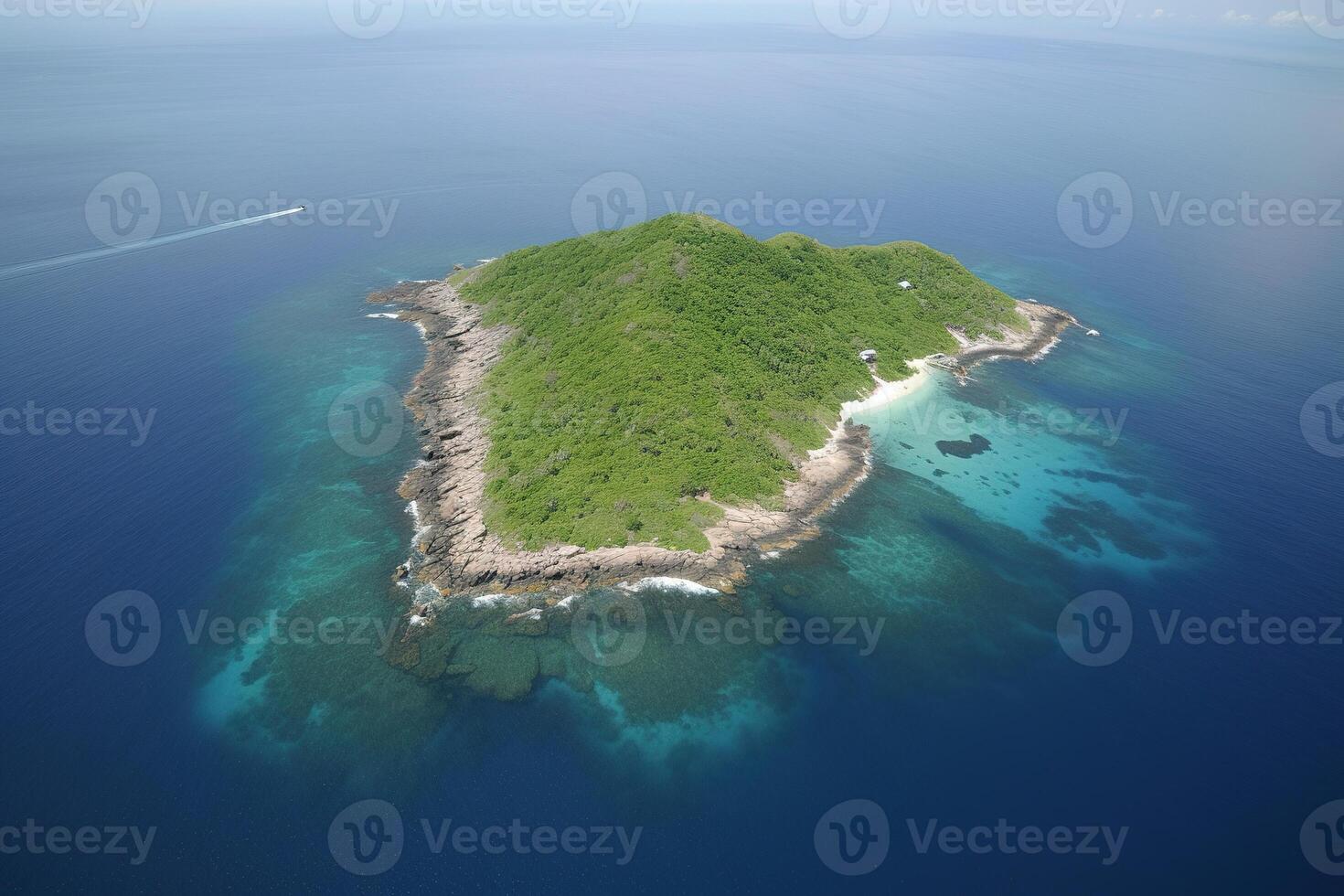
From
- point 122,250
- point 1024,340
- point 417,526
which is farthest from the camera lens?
point 122,250

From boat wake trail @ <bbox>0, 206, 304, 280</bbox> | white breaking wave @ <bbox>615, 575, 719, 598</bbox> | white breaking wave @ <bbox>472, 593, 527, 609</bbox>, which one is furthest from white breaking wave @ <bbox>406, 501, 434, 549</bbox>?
boat wake trail @ <bbox>0, 206, 304, 280</bbox>

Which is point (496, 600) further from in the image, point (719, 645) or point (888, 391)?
point (888, 391)

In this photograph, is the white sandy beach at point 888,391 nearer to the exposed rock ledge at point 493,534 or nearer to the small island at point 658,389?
the small island at point 658,389

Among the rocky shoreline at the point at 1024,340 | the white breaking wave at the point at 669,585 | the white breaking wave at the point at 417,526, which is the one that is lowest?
the white breaking wave at the point at 417,526

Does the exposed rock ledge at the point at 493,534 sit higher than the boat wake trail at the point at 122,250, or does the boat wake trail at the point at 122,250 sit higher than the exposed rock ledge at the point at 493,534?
the boat wake trail at the point at 122,250

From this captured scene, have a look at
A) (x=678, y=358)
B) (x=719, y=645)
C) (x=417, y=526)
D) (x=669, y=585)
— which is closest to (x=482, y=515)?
(x=417, y=526)

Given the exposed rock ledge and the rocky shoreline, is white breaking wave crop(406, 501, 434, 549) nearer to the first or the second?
the exposed rock ledge

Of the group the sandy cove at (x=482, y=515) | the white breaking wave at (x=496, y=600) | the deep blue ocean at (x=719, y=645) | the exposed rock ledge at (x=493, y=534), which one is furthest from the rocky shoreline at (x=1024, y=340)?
the white breaking wave at (x=496, y=600)
